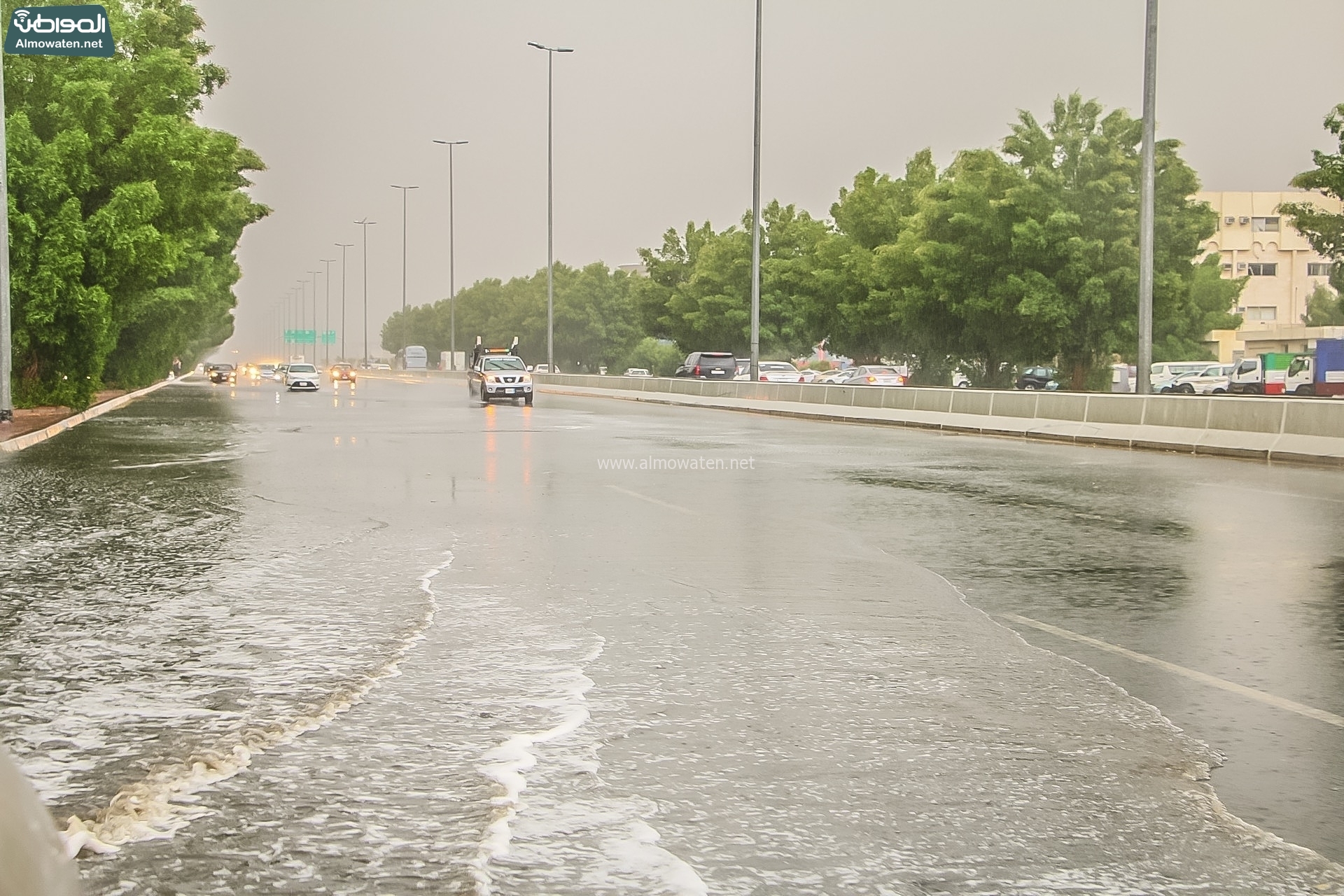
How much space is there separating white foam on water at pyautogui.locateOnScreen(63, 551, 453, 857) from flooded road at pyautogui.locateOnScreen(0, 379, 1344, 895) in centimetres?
2

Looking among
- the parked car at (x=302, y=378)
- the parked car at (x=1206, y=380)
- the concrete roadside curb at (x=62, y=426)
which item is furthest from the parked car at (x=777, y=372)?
the concrete roadside curb at (x=62, y=426)

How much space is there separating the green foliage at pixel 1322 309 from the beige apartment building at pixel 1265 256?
1.90 meters

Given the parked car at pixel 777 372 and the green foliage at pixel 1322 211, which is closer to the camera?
the green foliage at pixel 1322 211

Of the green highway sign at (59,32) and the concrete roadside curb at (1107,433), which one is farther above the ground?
the green highway sign at (59,32)

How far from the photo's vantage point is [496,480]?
1827 centimetres

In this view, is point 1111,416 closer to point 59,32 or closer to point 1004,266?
point 59,32

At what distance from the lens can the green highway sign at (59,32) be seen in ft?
107

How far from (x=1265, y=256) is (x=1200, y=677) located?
151 metres

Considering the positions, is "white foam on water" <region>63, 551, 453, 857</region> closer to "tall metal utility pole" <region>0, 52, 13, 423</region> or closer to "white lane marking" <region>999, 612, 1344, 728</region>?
"white lane marking" <region>999, 612, 1344, 728</region>

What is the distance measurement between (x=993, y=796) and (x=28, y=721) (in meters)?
3.86

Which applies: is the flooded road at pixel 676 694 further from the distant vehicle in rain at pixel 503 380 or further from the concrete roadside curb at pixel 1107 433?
the distant vehicle in rain at pixel 503 380

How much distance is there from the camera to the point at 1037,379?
71.9 metres

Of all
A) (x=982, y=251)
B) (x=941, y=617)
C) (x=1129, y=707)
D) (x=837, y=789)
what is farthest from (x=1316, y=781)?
(x=982, y=251)

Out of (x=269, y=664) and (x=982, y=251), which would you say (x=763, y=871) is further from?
(x=982, y=251)
